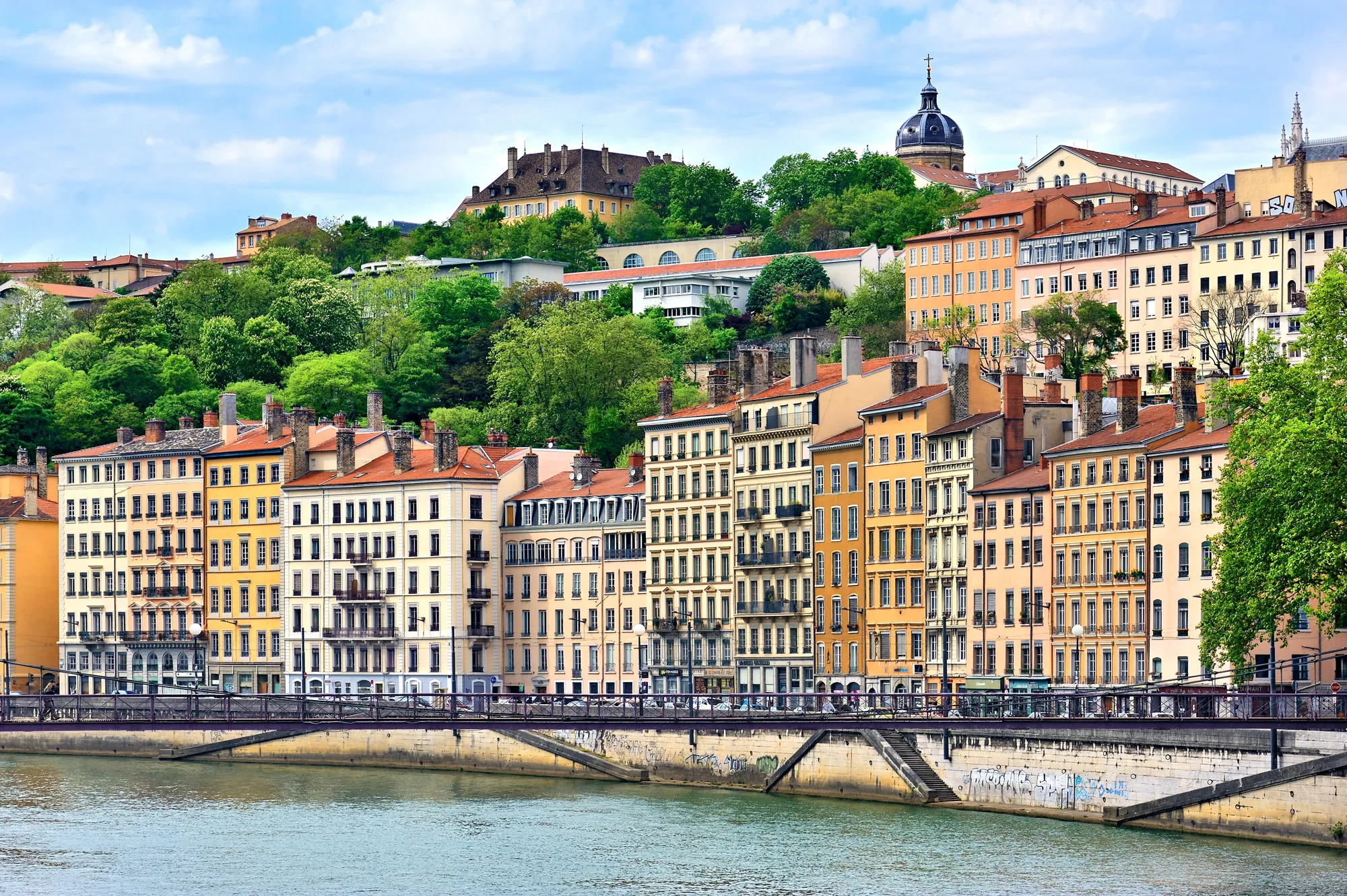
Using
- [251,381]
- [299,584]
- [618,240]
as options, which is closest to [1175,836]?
[299,584]

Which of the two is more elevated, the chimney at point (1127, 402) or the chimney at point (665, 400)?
the chimney at point (665, 400)

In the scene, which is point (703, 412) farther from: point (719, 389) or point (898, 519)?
point (898, 519)

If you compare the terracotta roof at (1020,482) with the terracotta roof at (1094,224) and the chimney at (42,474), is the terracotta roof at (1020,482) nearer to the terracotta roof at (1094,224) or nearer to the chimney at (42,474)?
the terracotta roof at (1094,224)

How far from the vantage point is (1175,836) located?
205 feet

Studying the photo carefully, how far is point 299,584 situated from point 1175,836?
55721 mm

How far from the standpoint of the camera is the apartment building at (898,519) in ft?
294

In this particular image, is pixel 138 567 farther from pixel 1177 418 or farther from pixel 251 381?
pixel 1177 418

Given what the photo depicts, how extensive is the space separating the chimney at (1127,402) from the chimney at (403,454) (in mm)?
34010

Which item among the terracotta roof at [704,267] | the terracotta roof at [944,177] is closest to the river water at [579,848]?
the terracotta roof at [704,267]

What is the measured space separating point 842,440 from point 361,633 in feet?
79.8

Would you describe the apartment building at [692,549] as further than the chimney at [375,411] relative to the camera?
No

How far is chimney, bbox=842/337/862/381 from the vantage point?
311 feet

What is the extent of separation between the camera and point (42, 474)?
12669 centimetres

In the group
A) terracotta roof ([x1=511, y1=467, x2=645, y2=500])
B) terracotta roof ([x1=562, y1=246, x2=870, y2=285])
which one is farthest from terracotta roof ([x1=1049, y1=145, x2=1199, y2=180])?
terracotta roof ([x1=511, y1=467, x2=645, y2=500])
